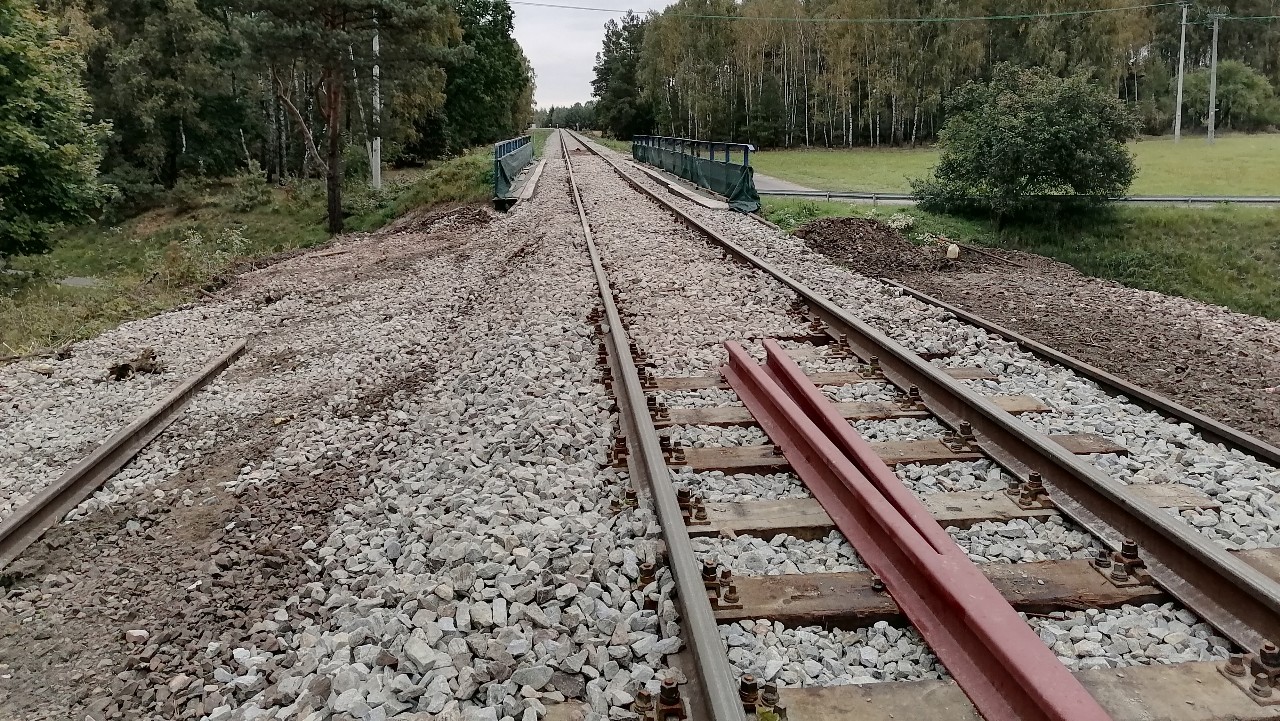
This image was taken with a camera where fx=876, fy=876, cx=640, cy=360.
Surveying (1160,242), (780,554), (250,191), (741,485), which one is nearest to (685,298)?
(741,485)

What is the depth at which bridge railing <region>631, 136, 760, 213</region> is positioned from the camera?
672 inches

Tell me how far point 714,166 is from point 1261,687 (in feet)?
59.8

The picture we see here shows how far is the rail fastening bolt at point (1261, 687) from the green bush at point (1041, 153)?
18017mm

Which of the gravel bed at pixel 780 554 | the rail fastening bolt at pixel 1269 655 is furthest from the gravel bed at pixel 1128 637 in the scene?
the gravel bed at pixel 780 554

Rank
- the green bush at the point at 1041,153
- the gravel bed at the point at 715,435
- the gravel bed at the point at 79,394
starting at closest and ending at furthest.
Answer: the gravel bed at the point at 715,435 < the gravel bed at the point at 79,394 < the green bush at the point at 1041,153

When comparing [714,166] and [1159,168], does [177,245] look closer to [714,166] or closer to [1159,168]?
[714,166]

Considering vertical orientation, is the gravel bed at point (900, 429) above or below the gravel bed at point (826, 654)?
above

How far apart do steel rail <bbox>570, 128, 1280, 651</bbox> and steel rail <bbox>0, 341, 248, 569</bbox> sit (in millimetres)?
4975

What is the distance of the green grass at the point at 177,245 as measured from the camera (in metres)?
11.8

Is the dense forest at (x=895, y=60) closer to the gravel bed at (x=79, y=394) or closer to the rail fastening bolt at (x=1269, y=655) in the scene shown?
the gravel bed at (x=79, y=394)

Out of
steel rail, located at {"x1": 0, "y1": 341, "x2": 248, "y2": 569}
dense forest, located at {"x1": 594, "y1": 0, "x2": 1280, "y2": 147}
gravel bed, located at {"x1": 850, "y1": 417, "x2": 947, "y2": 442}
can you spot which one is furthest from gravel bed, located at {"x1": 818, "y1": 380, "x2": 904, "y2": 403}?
dense forest, located at {"x1": 594, "y1": 0, "x2": 1280, "y2": 147}

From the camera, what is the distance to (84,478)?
17.3ft

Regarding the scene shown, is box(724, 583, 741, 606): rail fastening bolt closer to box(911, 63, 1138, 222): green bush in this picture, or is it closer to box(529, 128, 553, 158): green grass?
box(911, 63, 1138, 222): green bush

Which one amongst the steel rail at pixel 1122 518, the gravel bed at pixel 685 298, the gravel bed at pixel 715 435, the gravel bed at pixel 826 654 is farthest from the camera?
the gravel bed at pixel 685 298
